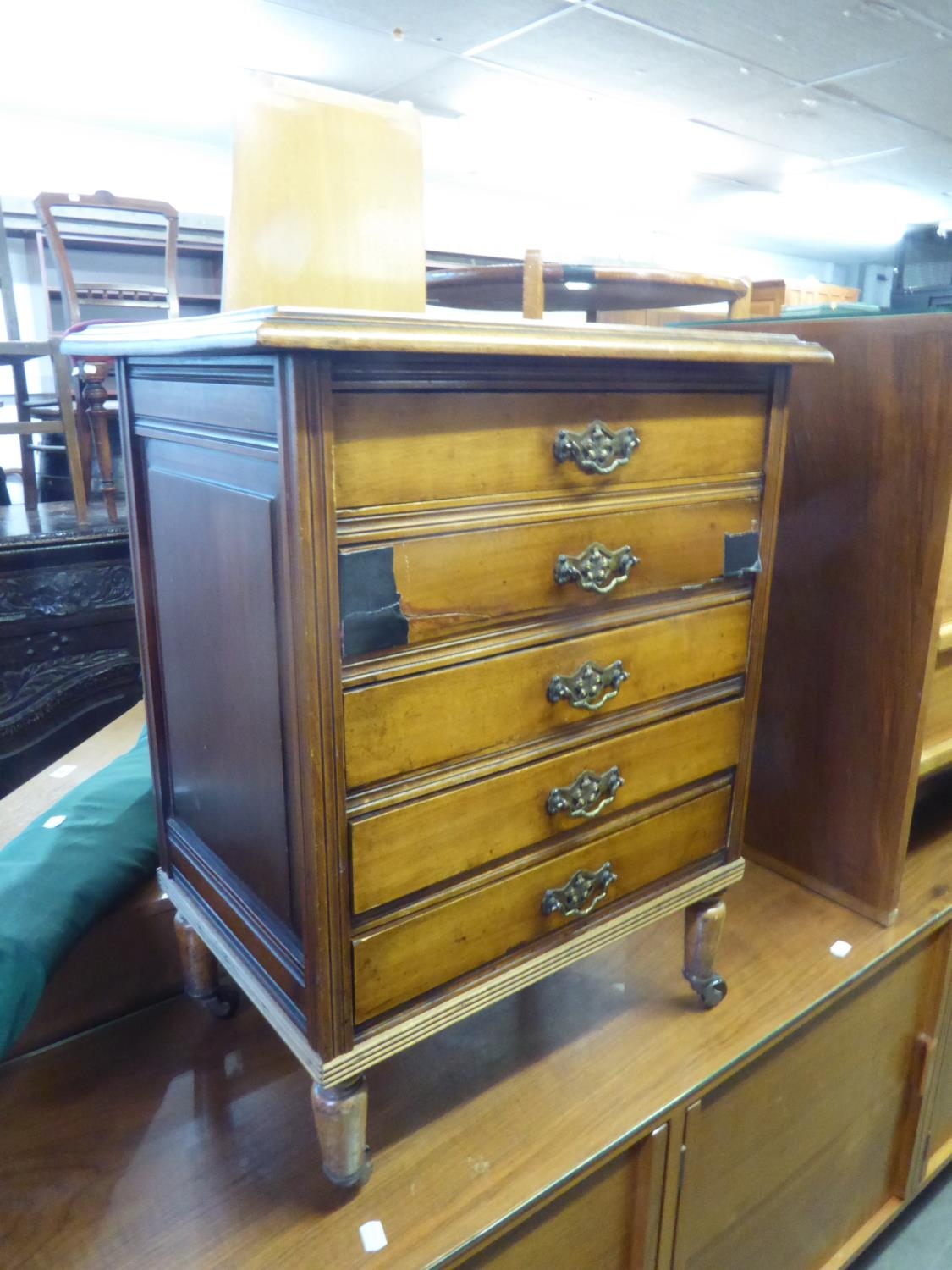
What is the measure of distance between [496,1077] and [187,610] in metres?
0.52

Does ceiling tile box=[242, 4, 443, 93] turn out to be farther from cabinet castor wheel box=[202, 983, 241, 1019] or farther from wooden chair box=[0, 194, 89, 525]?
cabinet castor wheel box=[202, 983, 241, 1019]

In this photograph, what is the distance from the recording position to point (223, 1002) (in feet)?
3.06

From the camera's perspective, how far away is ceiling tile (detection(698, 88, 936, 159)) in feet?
13.4

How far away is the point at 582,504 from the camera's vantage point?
693mm

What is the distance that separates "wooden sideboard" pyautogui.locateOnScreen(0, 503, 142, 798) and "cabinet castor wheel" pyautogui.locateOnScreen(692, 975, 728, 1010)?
5.90 ft

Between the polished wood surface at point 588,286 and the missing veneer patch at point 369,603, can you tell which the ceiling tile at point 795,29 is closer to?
the polished wood surface at point 588,286

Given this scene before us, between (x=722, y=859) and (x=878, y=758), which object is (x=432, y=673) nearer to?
(x=722, y=859)

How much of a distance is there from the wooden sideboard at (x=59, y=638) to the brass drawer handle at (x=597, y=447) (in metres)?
1.83

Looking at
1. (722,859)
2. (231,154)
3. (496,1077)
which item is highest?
(231,154)

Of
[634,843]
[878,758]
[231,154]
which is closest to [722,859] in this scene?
[634,843]

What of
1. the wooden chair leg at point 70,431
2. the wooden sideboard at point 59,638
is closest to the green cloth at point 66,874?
the wooden sideboard at point 59,638

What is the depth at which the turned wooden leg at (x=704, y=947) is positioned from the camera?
924 millimetres

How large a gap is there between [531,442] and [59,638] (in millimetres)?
2044

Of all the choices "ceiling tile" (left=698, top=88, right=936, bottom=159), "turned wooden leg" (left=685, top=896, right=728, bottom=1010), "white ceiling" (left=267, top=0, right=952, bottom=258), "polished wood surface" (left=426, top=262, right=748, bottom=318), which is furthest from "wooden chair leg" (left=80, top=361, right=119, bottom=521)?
"ceiling tile" (left=698, top=88, right=936, bottom=159)
